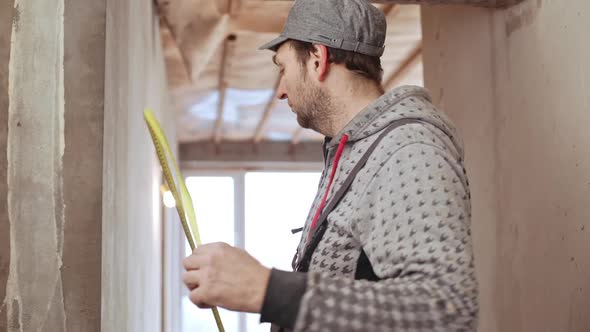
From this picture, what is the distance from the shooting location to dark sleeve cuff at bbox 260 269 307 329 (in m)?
1.10

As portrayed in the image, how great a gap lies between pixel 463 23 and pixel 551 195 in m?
1.08

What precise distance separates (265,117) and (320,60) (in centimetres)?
692

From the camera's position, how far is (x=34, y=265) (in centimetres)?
165

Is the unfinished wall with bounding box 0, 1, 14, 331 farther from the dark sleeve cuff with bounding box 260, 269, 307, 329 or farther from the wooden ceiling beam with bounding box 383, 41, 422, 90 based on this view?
the wooden ceiling beam with bounding box 383, 41, 422, 90

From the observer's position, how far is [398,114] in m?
1.36

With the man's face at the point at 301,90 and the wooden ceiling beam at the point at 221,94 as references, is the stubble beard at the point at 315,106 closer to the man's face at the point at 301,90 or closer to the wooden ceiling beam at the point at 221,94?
the man's face at the point at 301,90

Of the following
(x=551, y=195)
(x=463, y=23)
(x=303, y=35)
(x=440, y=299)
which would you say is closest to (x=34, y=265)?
(x=303, y=35)

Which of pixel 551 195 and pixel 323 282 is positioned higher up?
pixel 551 195

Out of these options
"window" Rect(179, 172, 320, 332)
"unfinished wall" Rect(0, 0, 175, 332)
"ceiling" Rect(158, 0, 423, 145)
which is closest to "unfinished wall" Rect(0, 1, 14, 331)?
"unfinished wall" Rect(0, 0, 175, 332)

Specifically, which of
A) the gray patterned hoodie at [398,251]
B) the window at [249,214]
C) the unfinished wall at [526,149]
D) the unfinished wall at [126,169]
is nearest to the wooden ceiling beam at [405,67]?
the unfinished wall at [526,149]

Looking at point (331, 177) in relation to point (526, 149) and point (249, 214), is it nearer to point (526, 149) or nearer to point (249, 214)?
point (526, 149)

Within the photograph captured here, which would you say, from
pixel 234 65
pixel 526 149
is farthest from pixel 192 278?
pixel 234 65

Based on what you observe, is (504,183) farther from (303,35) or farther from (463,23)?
(303,35)

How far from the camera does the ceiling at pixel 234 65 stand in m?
4.67
